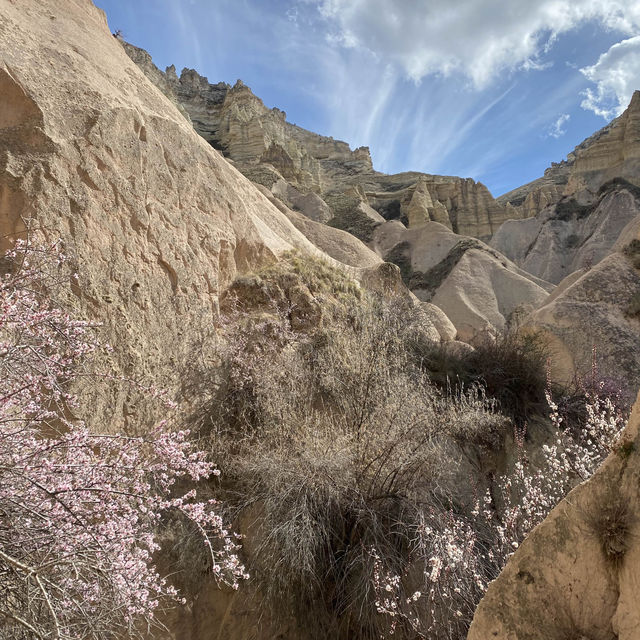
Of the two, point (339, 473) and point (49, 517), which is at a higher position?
point (339, 473)

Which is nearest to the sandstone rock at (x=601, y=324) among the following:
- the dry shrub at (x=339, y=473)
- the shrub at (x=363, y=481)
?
the shrub at (x=363, y=481)

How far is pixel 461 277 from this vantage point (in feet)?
77.0

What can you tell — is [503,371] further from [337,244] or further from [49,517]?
[337,244]

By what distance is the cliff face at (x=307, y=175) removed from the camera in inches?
1325

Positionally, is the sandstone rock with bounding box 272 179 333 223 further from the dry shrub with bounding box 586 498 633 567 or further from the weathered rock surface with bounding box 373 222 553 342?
the dry shrub with bounding box 586 498 633 567

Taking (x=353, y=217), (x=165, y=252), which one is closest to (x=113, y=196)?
(x=165, y=252)

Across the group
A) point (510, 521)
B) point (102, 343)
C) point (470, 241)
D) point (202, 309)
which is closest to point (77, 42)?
point (202, 309)

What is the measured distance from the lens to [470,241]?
26734 millimetres

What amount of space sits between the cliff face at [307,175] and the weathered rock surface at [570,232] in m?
6.33

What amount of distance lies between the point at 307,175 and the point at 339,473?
4517 cm

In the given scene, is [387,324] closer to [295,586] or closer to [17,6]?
[295,586]

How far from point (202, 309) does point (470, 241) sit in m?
24.3

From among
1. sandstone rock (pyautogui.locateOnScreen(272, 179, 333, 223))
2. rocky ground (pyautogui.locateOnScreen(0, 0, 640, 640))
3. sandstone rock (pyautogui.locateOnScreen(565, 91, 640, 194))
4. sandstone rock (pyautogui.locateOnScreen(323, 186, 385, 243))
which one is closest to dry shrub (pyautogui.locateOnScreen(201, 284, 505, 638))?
rocky ground (pyautogui.locateOnScreen(0, 0, 640, 640))

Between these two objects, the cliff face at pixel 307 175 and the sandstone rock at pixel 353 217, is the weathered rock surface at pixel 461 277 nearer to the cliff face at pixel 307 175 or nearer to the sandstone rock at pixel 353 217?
the sandstone rock at pixel 353 217
